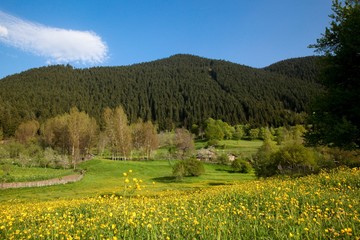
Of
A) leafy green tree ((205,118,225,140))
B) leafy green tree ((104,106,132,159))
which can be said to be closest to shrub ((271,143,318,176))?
leafy green tree ((104,106,132,159))

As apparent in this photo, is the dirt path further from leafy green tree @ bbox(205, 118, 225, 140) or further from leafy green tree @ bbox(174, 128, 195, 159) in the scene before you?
leafy green tree @ bbox(205, 118, 225, 140)

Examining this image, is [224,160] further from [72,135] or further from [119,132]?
[72,135]

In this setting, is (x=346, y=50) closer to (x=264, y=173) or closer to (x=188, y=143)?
(x=264, y=173)

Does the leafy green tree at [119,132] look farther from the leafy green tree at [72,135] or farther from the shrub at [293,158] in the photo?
the shrub at [293,158]

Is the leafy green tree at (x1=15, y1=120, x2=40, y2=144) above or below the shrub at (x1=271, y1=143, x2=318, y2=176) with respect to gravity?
above

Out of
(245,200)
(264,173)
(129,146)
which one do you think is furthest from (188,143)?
(245,200)

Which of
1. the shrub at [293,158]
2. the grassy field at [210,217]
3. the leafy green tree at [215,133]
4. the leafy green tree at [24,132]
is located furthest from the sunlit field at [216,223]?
the leafy green tree at [215,133]

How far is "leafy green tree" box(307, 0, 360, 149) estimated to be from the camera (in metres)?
14.1

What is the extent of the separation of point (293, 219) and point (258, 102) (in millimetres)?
195889

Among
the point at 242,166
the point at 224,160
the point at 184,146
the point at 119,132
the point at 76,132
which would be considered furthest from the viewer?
the point at 184,146

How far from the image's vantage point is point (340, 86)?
15656 millimetres

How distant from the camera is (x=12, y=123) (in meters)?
119

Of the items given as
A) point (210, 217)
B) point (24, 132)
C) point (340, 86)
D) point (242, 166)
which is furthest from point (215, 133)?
point (210, 217)

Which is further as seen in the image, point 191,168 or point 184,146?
point 184,146
